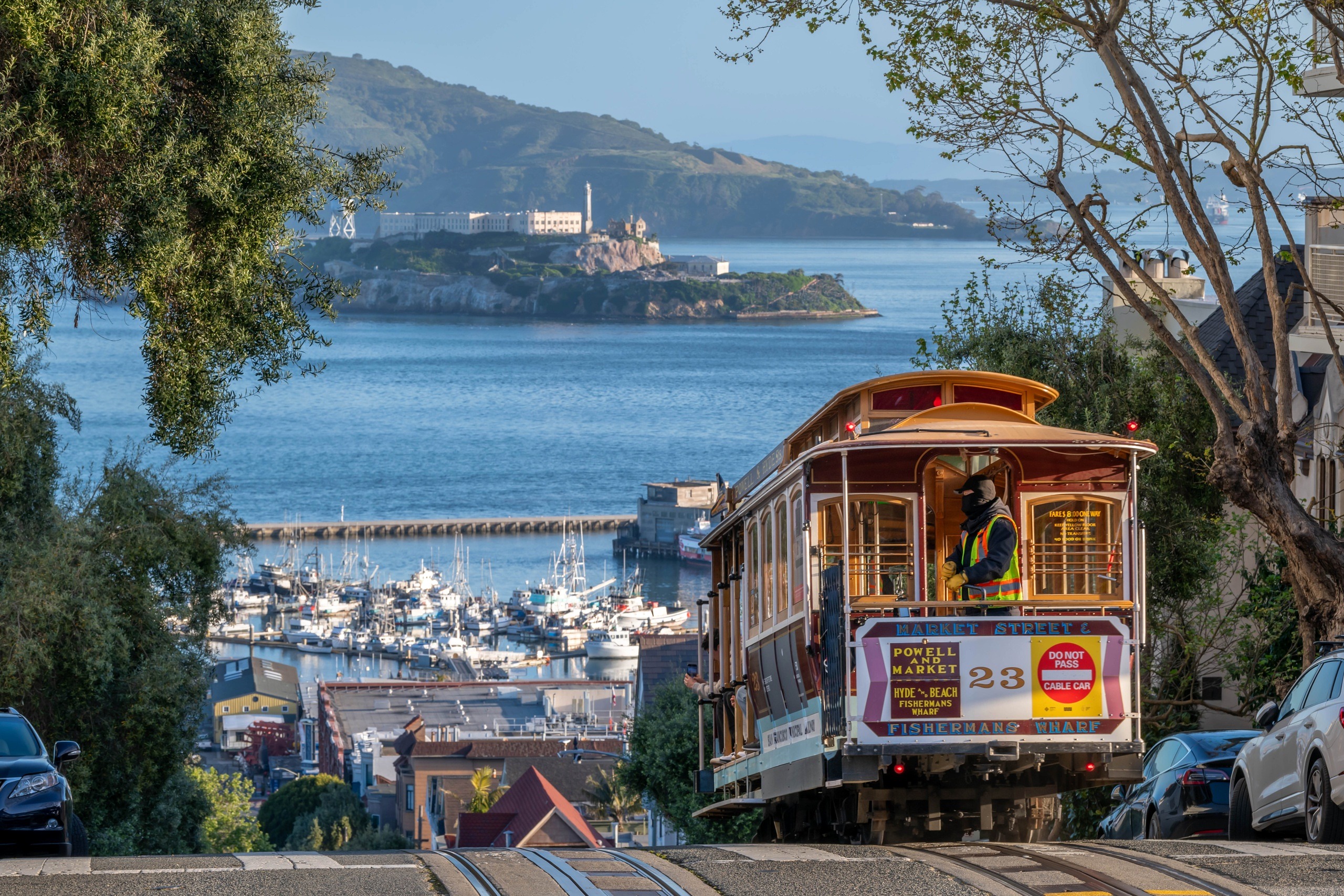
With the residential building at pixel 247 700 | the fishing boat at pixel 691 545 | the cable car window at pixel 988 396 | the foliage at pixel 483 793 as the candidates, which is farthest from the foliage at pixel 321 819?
the fishing boat at pixel 691 545

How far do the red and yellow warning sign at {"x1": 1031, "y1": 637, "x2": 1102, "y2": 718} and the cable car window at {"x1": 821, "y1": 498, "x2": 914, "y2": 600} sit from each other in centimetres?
133

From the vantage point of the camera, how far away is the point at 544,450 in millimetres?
173250

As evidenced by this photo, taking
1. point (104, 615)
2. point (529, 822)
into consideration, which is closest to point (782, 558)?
point (104, 615)

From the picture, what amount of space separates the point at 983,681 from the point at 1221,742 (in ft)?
16.1

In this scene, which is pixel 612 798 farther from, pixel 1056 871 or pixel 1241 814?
pixel 1056 871

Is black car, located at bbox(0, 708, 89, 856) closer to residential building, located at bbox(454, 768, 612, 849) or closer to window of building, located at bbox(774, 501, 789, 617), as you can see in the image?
window of building, located at bbox(774, 501, 789, 617)

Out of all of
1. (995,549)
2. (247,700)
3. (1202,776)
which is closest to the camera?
(995,549)

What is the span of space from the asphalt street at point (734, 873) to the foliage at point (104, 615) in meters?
10.9

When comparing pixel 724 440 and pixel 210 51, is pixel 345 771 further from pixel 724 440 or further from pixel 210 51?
pixel 724 440

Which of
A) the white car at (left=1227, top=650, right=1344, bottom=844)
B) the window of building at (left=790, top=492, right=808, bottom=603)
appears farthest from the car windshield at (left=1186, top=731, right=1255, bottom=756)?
Result: the window of building at (left=790, top=492, right=808, bottom=603)

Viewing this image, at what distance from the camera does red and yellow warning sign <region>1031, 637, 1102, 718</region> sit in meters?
12.4

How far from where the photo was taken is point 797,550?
1366cm

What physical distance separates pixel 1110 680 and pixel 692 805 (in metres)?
28.3

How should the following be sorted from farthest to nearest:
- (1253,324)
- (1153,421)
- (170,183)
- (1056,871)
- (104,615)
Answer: (1253,324)
(1153,421)
(104,615)
(170,183)
(1056,871)
